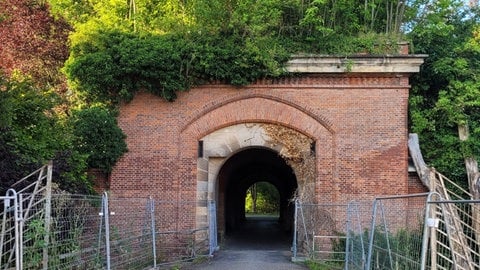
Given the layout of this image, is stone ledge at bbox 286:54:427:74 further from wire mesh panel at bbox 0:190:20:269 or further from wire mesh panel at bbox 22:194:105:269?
wire mesh panel at bbox 0:190:20:269

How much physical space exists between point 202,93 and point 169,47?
1.85 m

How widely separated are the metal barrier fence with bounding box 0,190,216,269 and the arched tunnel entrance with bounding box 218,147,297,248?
14.4 feet

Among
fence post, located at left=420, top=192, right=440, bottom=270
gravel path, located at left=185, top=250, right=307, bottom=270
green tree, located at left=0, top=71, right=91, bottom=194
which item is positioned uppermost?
green tree, located at left=0, top=71, right=91, bottom=194

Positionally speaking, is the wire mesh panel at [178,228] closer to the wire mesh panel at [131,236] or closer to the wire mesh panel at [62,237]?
the wire mesh panel at [131,236]

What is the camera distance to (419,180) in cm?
1692

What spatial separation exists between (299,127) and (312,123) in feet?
1.41

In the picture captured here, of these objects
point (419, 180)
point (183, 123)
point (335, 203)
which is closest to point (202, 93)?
point (183, 123)

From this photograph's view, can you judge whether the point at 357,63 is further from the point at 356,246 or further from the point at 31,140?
the point at 31,140

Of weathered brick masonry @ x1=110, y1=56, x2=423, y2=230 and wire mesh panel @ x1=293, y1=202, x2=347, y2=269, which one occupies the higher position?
weathered brick masonry @ x1=110, y1=56, x2=423, y2=230

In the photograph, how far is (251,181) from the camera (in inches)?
1425

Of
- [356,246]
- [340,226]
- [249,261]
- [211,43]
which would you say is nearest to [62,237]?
[249,261]

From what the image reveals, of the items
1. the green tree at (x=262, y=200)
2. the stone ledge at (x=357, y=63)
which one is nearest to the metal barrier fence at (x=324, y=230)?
the stone ledge at (x=357, y=63)

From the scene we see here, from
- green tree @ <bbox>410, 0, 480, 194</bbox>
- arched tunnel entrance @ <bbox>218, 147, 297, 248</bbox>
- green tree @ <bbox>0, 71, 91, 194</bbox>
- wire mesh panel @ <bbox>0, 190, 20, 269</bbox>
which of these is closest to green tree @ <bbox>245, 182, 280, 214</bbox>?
arched tunnel entrance @ <bbox>218, 147, 297, 248</bbox>

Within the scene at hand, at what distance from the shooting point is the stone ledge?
1631 centimetres
